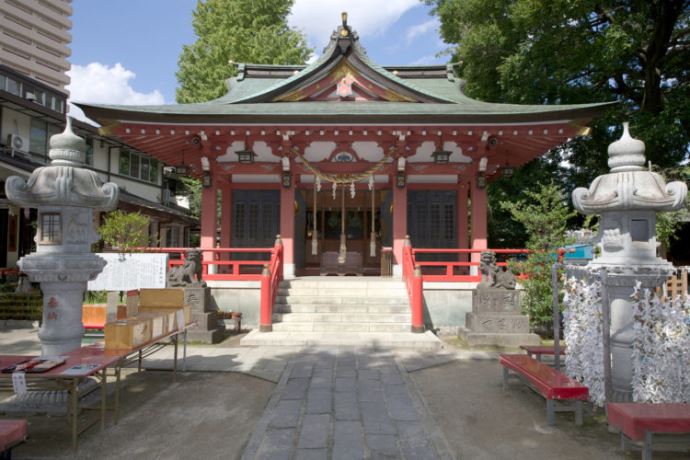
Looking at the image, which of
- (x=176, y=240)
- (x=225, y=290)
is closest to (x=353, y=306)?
(x=225, y=290)

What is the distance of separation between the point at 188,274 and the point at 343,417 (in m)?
5.51

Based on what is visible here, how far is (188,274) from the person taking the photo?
8.80m

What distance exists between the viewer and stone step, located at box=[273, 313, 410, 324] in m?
8.94

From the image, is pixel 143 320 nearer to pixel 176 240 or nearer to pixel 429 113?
pixel 429 113

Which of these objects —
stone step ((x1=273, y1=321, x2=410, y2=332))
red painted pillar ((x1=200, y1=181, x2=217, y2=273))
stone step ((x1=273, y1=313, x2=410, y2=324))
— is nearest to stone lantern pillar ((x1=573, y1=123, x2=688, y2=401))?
stone step ((x1=273, y1=321, x2=410, y2=332))

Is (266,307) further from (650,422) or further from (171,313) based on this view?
(650,422)

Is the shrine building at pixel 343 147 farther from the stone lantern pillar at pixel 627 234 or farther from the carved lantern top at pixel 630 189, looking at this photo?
the stone lantern pillar at pixel 627 234

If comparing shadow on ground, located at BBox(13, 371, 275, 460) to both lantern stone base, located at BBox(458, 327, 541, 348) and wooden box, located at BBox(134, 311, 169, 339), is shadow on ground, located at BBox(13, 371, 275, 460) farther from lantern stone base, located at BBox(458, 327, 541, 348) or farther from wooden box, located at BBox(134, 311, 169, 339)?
lantern stone base, located at BBox(458, 327, 541, 348)

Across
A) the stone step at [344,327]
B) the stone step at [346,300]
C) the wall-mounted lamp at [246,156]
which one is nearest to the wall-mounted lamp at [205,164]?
the wall-mounted lamp at [246,156]

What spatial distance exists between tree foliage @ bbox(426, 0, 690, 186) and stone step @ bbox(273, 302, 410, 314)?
10.7 m

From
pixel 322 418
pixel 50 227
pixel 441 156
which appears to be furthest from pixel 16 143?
pixel 322 418

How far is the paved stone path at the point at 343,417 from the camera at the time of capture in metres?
3.85

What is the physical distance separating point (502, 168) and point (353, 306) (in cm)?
622

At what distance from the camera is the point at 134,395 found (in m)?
5.38
